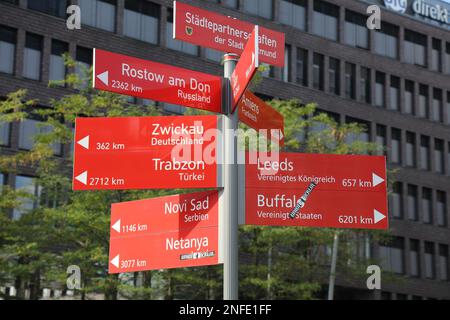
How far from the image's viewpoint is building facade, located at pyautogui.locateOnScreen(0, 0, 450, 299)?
42219 millimetres

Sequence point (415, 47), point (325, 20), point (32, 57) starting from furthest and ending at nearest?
point (415, 47) → point (325, 20) → point (32, 57)

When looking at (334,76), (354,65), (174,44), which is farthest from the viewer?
(354,65)

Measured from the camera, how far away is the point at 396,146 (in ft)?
190

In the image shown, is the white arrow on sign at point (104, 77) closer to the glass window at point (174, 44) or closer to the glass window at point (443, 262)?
the glass window at point (174, 44)

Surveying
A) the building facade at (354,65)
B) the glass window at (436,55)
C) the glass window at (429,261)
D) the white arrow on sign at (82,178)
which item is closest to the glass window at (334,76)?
the building facade at (354,65)

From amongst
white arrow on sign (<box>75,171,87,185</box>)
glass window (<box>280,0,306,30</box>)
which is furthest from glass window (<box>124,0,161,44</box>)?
white arrow on sign (<box>75,171,87,185</box>)

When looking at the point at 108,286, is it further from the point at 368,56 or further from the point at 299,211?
the point at 368,56

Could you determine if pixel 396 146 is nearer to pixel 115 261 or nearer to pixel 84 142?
pixel 115 261

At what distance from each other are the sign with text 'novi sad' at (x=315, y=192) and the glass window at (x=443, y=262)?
176 feet

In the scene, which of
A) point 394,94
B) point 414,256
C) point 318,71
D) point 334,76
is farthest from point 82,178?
point 394,94

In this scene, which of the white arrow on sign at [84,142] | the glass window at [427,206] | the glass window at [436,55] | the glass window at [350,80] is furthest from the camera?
the glass window at [436,55]

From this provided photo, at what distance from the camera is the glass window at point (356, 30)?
56.4 meters

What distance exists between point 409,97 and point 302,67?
10.4 meters
